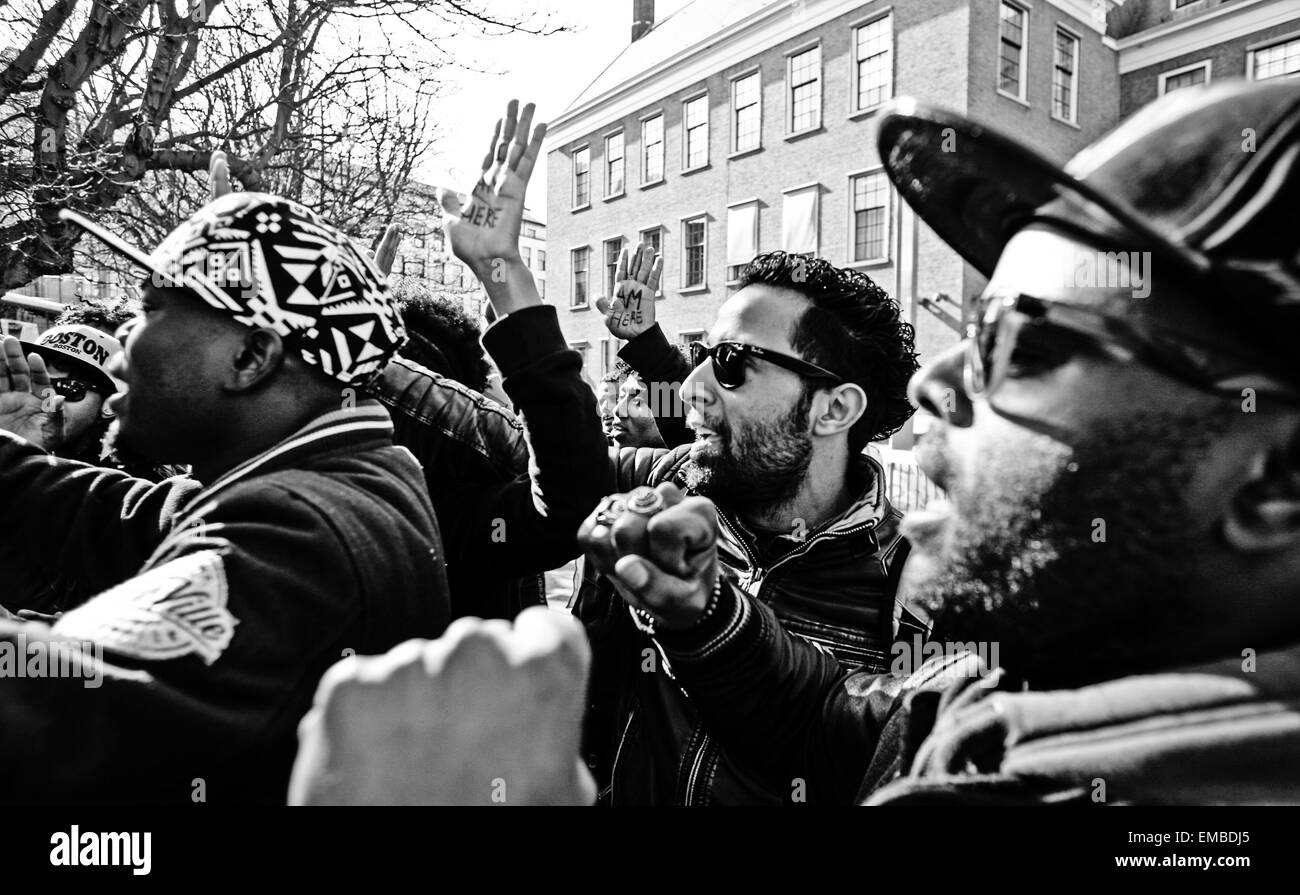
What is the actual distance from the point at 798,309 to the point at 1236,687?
6.08 ft

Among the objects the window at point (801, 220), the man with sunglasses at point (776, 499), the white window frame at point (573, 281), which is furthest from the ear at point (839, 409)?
the white window frame at point (573, 281)

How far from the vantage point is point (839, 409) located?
2.49 meters

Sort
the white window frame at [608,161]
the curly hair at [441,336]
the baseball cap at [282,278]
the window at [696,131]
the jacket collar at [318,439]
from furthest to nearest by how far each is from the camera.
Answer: the white window frame at [608,161] < the window at [696,131] < the curly hair at [441,336] < the baseball cap at [282,278] < the jacket collar at [318,439]

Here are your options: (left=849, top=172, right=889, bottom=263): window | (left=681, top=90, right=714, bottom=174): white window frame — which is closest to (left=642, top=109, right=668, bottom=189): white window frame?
(left=681, top=90, right=714, bottom=174): white window frame

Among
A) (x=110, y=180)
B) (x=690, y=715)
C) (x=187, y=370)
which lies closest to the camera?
(x=187, y=370)

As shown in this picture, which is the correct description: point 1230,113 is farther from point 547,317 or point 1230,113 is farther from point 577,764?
point 547,317

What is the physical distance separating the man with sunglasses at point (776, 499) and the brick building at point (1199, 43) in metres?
18.5

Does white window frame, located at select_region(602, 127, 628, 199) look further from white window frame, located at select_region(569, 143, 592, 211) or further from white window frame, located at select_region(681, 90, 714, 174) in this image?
white window frame, located at select_region(681, 90, 714, 174)

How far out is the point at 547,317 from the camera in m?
2.21

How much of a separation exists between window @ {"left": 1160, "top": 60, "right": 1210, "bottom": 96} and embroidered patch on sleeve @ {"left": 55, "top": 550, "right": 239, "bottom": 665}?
2227 centimetres

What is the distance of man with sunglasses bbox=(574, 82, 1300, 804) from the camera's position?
0.82 meters

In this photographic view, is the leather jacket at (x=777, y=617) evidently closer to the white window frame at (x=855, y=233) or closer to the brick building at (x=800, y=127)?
the brick building at (x=800, y=127)

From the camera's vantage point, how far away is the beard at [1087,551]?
89cm
